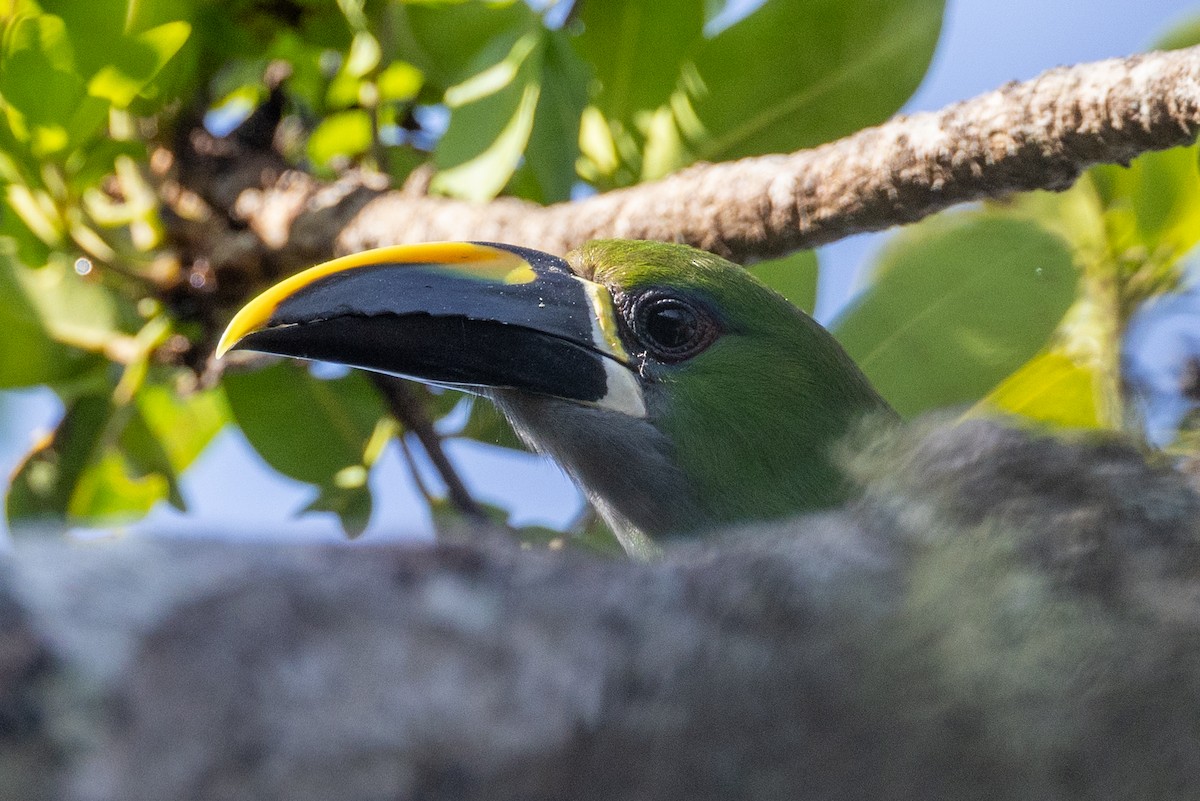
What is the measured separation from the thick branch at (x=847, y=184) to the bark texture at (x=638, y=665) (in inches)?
43.5

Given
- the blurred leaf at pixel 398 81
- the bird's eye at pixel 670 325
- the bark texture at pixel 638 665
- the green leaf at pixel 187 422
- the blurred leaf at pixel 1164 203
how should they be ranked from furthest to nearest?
the green leaf at pixel 187 422, the blurred leaf at pixel 398 81, the blurred leaf at pixel 1164 203, the bird's eye at pixel 670 325, the bark texture at pixel 638 665

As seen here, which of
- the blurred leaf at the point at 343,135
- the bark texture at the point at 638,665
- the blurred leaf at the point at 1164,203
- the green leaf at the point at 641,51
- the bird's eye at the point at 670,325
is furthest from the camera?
the blurred leaf at the point at 343,135

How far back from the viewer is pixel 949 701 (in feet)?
2.81

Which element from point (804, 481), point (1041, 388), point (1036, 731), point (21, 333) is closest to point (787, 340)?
point (804, 481)

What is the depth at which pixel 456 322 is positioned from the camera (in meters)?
2.36

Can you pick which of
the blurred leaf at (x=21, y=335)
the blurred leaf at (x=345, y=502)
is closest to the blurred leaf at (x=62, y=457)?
the blurred leaf at (x=21, y=335)

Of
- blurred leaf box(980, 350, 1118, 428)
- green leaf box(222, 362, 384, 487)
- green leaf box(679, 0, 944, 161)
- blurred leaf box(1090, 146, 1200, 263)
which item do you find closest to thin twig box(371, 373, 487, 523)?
green leaf box(222, 362, 384, 487)

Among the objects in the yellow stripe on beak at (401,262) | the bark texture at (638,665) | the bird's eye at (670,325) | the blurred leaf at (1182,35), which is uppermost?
the bark texture at (638,665)

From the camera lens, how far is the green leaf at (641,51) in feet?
9.88

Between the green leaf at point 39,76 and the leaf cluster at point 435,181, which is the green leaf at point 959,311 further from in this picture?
the green leaf at point 39,76

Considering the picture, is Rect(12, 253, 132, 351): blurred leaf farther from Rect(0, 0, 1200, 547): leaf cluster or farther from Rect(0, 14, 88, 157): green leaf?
Rect(0, 14, 88, 157): green leaf

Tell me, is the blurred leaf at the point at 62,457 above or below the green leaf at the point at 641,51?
below

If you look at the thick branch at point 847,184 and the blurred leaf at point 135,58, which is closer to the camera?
the thick branch at point 847,184

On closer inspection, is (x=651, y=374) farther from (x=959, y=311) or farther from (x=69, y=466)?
(x=69, y=466)
